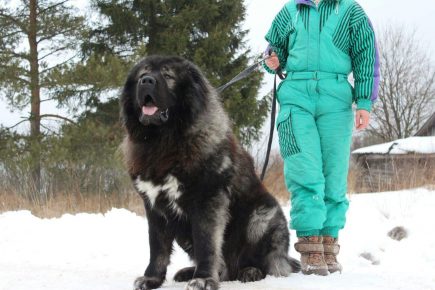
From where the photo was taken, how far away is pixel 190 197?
10.1 feet

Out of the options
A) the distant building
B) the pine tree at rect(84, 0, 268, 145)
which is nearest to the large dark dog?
the distant building

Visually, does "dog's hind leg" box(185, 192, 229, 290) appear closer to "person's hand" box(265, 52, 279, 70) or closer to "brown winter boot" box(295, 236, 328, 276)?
"brown winter boot" box(295, 236, 328, 276)

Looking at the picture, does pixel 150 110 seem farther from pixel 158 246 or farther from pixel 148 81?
pixel 158 246

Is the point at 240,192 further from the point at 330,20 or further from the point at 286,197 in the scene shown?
the point at 286,197

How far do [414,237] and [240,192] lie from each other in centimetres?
263

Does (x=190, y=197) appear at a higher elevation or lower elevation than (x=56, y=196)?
higher

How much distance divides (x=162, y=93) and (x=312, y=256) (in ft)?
5.43

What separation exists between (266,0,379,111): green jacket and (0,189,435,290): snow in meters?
1.38

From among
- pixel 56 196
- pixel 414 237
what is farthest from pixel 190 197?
pixel 56 196

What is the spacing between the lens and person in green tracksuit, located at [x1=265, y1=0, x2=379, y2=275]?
3715 mm

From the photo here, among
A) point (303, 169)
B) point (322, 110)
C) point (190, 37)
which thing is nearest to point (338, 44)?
point (322, 110)

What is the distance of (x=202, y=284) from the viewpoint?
2.96 meters

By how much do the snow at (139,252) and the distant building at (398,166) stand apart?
4.79 feet

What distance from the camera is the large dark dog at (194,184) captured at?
3.11 meters
